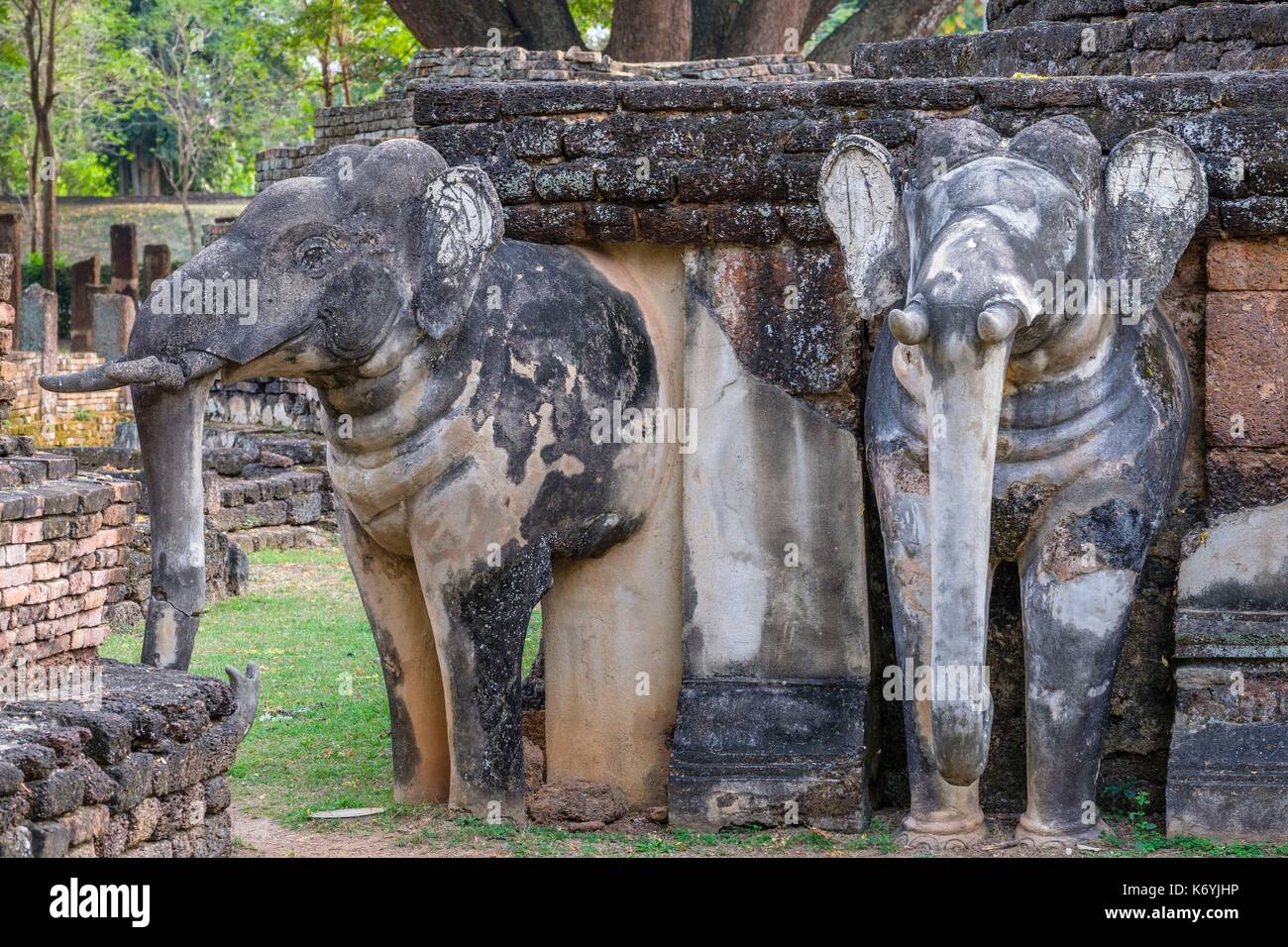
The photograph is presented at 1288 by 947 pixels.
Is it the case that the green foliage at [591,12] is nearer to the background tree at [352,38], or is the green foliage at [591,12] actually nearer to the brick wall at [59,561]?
the background tree at [352,38]

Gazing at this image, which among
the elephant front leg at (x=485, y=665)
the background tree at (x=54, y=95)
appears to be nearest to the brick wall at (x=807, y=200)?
the elephant front leg at (x=485, y=665)

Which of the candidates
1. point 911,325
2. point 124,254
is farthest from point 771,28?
point 911,325

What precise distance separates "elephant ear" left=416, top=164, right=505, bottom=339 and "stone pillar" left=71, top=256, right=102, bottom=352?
21.6 metres

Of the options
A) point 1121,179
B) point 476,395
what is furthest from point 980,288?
point 476,395

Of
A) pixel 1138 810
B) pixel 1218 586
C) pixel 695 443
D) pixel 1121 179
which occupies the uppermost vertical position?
pixel 1121 179

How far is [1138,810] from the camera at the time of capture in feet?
17.2

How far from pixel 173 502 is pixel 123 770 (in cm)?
87

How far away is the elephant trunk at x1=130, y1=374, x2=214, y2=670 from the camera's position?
491 centimetres

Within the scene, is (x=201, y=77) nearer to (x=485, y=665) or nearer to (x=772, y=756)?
(x=485, y=665)

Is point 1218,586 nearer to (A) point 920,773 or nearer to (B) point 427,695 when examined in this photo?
(A) point 920,773

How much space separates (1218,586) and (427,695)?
2340 mm

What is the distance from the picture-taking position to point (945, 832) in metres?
4.96
